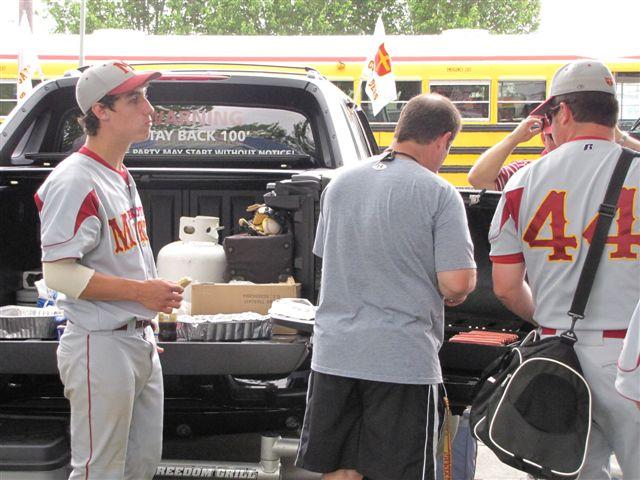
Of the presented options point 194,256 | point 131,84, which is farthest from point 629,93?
point 131,84

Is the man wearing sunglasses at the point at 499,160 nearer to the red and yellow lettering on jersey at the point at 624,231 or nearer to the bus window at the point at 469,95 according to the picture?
the red and yellow lettering on jersey at the point at 624,231

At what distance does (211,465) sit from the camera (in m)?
4.19

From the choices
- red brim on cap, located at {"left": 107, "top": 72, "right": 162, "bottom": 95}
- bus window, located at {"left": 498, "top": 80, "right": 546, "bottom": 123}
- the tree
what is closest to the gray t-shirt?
red brim on cap, located at {"left": 107, "top": 72, "right": 162, "bottom": 95}

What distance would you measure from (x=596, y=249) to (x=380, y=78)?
40.6 ft

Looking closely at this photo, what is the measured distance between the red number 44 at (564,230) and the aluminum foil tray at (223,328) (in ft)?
4.19

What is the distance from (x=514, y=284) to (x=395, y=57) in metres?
15.8

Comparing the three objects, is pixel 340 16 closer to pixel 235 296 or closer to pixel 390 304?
pixel 235 296

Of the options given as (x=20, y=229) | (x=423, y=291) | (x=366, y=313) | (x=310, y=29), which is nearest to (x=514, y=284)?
(x=423, y=291)

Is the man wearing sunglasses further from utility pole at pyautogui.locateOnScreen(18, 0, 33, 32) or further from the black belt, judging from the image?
utility pole at pyautogui.locateOnScreen(18, 0, 33, 32)

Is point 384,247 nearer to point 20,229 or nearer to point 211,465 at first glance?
point 211,465

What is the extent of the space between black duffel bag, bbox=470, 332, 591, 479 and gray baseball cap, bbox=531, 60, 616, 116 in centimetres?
84

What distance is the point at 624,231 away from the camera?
3059 millimetres

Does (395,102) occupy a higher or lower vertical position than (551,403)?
higher

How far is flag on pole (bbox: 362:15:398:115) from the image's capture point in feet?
48.6
